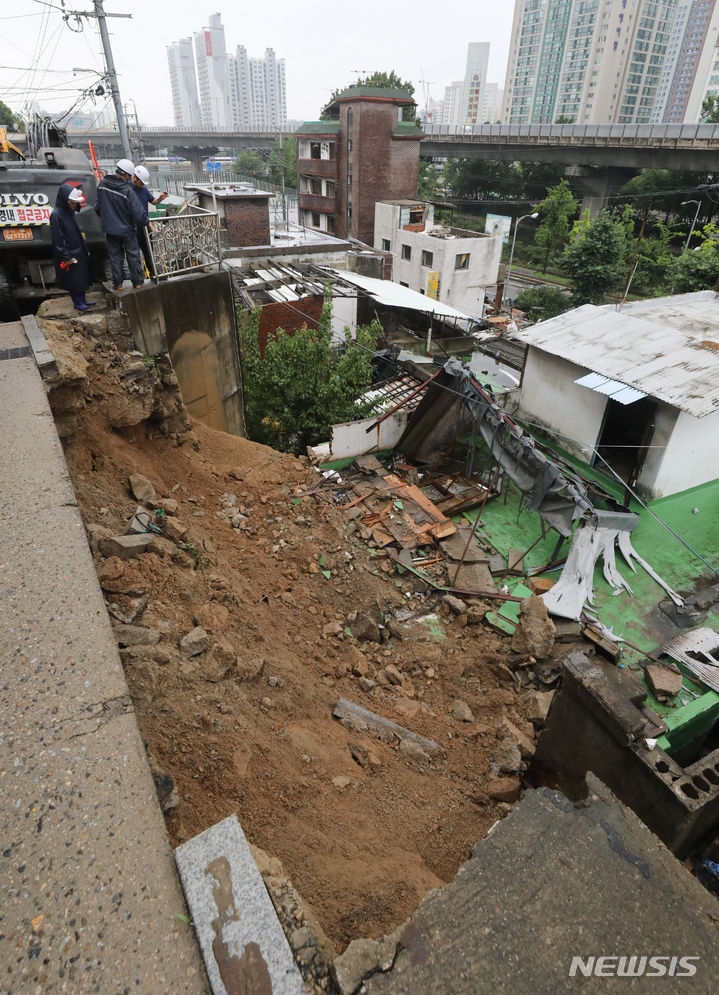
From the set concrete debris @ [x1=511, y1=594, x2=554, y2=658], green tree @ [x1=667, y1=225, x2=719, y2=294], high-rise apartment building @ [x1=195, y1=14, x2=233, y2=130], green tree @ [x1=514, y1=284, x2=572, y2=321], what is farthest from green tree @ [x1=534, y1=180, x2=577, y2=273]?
high-rise apartment building @ [x1=195, y1=14, x2=233, y2=130]

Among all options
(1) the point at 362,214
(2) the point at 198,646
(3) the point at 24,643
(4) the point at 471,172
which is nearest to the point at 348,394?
(2) the point at 198,646

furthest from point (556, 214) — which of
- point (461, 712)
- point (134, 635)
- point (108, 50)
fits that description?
point (134, 635)

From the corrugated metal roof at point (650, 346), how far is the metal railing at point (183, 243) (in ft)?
25.8

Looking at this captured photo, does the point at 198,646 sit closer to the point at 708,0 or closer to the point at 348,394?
the point at 348,394

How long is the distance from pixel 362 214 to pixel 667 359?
3062 centimetres

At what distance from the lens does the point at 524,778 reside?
5328 mm

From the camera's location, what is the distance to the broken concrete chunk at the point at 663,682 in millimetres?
7523

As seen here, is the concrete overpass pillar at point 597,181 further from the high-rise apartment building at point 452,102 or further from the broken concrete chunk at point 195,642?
the high-rise apartment building at point 452,102

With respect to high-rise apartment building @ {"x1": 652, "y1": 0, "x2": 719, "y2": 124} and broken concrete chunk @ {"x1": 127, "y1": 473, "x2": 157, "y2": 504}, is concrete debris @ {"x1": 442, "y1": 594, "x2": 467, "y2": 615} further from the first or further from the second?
high-rise apartment building @ {"x1": 652, "y1": 0, "x2": 719, "y2": 124}

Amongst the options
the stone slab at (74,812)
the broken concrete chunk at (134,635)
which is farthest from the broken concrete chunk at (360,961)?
the broken concrete chunk at (134,635)

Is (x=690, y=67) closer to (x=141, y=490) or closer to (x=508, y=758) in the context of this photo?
(x=141, y=490)

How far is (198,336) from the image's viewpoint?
938 cm

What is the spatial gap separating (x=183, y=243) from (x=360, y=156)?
3251 cm

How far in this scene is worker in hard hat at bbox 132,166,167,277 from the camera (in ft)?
23.7
